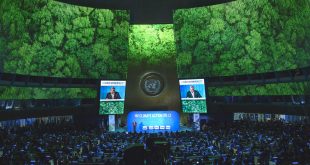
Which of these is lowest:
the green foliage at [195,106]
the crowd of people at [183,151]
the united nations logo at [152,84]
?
the crowd of people at [183,151]

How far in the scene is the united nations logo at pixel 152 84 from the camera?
4375cm

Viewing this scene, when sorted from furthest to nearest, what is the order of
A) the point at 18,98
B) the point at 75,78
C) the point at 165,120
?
the point at 75,78, the point at 165,120, the point at 18,98

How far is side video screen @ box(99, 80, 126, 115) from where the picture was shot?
38.6 m

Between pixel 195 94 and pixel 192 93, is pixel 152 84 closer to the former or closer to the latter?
pixel 192 93

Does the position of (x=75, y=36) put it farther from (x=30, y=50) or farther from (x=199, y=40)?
(x=199, y=40)

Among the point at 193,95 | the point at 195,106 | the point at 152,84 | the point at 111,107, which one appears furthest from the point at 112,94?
the point at 195,106

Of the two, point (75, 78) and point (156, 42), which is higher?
point (156, 42)

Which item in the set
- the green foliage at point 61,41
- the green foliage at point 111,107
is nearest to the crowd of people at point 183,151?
the green foliage at point 61,41

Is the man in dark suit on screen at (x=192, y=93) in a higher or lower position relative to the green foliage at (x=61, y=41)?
lower

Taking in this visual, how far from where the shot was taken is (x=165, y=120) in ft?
126

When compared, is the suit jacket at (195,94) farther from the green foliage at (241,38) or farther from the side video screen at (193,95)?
the green foliage at (241,38)

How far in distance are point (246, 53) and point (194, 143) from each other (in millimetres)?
19635

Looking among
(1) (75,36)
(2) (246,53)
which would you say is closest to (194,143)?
(2) (246,53)

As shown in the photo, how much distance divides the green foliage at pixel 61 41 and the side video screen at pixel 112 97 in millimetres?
4517
